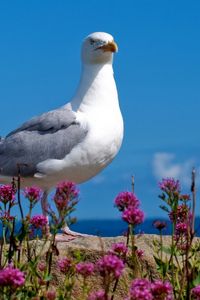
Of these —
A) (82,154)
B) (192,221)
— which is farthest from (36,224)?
(82,154)

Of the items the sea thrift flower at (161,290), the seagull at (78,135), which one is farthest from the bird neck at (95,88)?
the sea thrift flower at (161,290)

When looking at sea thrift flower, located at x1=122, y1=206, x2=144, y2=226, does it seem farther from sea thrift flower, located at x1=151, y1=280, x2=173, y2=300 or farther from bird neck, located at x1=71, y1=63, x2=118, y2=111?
bird neck, located at x1=71, y1=63, x2=118, y2=111

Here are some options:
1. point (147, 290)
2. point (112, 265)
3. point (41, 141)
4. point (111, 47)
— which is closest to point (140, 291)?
point (147, 290)

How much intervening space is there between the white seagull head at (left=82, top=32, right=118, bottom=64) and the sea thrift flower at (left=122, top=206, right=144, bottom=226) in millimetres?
6526

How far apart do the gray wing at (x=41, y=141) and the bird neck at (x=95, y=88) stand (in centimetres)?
33

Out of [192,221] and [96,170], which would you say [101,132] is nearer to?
[96,170]

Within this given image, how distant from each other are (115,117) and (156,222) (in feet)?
18.3

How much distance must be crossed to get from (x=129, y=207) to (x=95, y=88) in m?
6.56

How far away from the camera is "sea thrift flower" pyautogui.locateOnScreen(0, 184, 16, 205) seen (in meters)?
4.38

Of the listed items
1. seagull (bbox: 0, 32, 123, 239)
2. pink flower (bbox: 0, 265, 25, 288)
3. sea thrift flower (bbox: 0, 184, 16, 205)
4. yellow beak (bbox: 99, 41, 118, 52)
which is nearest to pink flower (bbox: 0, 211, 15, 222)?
sea thrift flower (bbox: 0, 184, 16, 205)

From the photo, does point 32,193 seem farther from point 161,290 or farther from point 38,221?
point 161,290

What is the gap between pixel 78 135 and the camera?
9.22 m

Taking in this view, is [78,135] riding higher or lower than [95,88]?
lower

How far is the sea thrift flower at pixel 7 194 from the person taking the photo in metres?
4.38
